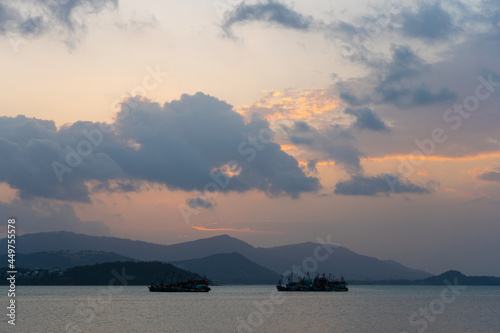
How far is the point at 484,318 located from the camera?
157m

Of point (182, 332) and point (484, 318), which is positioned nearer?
point (182, 332)

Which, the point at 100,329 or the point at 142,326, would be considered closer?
the point at 100,329

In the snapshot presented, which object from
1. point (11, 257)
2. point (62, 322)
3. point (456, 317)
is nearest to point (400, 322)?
point (456, 317)

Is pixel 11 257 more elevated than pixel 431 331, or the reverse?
pixel 11 257

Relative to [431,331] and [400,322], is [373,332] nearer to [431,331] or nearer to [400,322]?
[431,331]

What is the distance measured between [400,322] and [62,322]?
274 feet

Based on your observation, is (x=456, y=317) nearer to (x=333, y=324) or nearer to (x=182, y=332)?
(x=333, y=324)

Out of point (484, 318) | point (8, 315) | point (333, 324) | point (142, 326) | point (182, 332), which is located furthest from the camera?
point (484, 318)

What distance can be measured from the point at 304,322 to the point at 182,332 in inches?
1375

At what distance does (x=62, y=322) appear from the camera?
12756 centimetres

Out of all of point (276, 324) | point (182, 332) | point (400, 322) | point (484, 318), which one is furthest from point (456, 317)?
point (182, 332)

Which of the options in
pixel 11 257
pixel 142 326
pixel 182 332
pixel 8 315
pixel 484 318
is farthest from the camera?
pixel 484 318

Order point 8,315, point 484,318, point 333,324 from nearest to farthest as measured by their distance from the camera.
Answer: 1. point 333,324
2. point 8,315
3. point 484,318

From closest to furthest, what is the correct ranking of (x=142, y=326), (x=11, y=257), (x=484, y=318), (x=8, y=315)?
(x=11, y=257) → (x=142, y=326) → (x=8, y=315) → (x=484, y=318)
